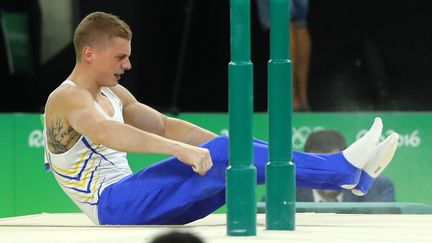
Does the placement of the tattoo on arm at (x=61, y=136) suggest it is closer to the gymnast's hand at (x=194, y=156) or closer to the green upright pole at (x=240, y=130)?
the gymnast's hand at (x=194, y=156)

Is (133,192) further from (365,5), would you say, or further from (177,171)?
(365,5)

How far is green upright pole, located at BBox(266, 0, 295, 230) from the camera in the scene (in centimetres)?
473

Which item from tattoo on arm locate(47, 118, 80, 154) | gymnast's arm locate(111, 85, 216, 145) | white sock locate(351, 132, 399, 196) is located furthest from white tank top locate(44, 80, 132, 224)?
white sock locate(351, 132, 399, 196)

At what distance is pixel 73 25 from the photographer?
9242 millimetres

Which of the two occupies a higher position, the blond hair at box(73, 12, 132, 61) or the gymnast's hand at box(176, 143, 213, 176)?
the blond hair at box(73, 12, 132, 61)

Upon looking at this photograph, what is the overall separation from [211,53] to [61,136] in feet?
12.8

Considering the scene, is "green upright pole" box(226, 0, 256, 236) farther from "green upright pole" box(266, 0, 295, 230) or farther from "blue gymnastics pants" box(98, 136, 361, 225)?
"blue gymnastics pants" box(98, 136, 361, 225)

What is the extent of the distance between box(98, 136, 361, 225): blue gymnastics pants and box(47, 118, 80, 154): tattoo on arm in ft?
0.90

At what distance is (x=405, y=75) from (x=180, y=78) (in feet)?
5.57

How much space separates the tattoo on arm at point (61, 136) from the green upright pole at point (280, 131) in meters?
1.16

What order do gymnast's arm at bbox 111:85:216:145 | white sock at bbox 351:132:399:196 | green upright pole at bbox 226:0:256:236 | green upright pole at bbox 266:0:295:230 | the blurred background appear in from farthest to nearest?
the blurred background → gymnast's arm at bbox 111:85:216:145 → white sock at bbox 351:132:399:196 → green upright pole at bbox 266:0:295:230 → green upright pole at bbox 226:0:256:236

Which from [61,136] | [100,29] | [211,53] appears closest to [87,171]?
[61,136]

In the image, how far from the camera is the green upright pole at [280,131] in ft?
15.5

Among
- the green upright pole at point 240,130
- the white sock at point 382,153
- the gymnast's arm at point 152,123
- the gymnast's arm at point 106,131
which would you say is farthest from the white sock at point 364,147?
the gymnast's arm at point 152,123
